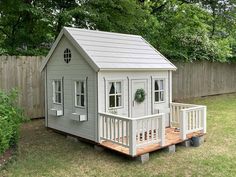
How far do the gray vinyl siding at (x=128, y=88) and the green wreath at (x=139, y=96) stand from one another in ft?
0.70

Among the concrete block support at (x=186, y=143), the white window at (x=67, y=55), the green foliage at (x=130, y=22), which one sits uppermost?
the green foliage at (x=130, y=22)

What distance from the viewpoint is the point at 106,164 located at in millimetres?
5215

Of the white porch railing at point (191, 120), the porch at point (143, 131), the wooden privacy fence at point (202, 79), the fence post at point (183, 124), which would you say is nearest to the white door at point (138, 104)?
the porch at point (143, 131)

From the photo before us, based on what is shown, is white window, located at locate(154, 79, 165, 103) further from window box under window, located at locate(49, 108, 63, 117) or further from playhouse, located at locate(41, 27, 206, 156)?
window box under window, located at locate(49, 108, 63, 117)

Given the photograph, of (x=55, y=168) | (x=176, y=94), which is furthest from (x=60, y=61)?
(x=176, y=94)

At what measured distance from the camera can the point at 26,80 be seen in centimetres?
849

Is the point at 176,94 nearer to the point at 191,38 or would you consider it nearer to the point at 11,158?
the point at 191,38

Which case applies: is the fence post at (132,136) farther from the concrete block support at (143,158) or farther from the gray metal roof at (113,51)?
the gray metal roof at (113,51)

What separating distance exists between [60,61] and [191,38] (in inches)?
330

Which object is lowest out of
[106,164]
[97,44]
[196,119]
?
[106,164]

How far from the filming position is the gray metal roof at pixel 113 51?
6074 millimetres

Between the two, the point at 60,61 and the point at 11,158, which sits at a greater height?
the point at 60,61

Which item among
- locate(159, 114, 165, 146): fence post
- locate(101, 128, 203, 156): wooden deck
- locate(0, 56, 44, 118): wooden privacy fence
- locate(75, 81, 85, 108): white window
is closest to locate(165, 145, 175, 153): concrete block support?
locate(101, 128, 203, 156): wooden deck

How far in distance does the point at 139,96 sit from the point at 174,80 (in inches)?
266
